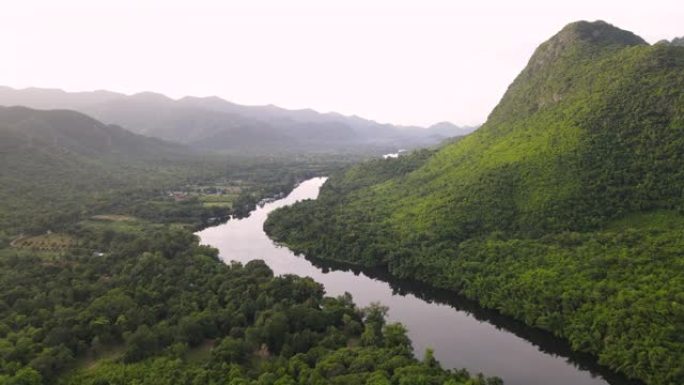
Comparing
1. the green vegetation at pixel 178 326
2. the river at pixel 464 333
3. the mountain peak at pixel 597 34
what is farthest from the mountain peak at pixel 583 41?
the green vegetation at pixel 178 326

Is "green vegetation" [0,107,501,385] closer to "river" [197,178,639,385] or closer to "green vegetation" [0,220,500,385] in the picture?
"green vegetation" [0,220,500,385]

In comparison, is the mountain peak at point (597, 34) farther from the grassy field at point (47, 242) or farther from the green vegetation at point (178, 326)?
the grassy field at point (47, 242)

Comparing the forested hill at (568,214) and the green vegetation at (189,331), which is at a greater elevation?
the forested hill at (568,214)

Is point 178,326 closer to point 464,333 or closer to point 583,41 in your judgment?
point 464,333

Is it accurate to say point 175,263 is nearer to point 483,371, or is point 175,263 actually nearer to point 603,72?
point 483,371

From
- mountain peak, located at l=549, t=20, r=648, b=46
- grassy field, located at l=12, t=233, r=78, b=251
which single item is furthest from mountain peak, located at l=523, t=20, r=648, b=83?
grassy field, located at l=12, t=233, r=78, b=251

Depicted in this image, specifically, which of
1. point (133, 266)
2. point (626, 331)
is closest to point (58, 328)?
point (133, 266)
